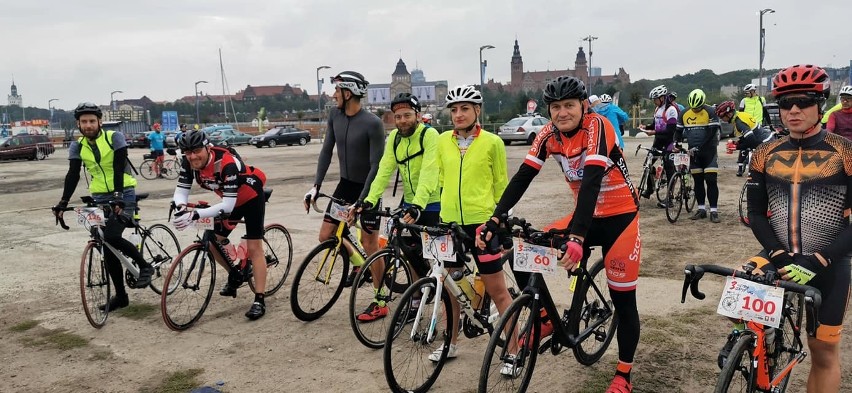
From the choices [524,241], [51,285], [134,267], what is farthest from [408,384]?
[51,285]

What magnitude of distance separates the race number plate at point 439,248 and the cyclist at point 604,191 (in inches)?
14.8

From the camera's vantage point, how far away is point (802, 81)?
3.12 m

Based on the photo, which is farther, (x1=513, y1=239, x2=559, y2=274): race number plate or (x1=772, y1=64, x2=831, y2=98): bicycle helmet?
(x1=513, y1=239, x2=559, y2=274): race number plate

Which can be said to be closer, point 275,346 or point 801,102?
point 801,102

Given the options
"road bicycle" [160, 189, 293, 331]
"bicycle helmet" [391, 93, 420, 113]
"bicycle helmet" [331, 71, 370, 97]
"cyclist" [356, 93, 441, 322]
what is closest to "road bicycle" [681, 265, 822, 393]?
"cyclist" [356, 93, 441, 322]

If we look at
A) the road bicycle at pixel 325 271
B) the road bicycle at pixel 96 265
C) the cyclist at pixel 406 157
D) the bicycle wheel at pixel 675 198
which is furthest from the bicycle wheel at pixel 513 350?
the bicycle wheel at pixel 675 198

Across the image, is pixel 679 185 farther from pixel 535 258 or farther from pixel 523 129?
pixel 523 129

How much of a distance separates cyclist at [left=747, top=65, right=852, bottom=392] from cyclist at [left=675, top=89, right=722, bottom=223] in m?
6.82

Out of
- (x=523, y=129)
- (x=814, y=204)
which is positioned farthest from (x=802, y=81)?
(x=523, y=129)

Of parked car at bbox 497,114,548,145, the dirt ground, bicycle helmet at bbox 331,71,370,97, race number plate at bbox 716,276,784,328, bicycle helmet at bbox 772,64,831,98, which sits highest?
bicycle helmet at bbox 331,71,370,97

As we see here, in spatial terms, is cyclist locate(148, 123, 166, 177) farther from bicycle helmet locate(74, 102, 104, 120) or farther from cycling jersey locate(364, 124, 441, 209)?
cycling jersey locate(364, 124, 441, 209)

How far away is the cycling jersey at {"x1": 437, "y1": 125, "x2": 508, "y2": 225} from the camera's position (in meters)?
4.39

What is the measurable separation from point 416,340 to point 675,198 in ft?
23.5

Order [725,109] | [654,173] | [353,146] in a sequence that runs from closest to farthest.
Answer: [353,146], [725,109], [654,173]
